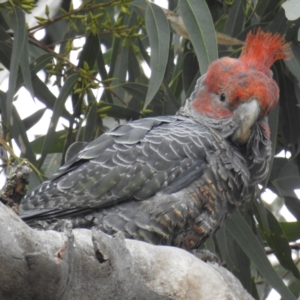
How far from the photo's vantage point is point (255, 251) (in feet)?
9.99

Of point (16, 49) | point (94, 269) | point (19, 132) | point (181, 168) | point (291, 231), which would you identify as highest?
point (16, 49)

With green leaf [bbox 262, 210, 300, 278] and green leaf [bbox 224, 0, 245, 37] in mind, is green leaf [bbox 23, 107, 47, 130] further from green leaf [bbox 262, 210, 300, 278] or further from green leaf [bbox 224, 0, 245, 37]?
green leaf [bbox 262, 210, 300, 278]

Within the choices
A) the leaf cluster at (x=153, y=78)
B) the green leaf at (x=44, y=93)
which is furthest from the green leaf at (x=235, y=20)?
the green leaf at (x=44, y=93)

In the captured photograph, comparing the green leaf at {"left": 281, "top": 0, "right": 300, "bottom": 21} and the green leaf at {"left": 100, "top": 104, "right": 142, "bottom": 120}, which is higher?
the green leaf at {"left": 281, "top": 0, "right": 300, "bottom": 21}

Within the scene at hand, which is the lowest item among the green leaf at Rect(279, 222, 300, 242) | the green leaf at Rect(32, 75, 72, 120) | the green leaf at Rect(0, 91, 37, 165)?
the green leaf at Rect(279, 222, 300, 242)

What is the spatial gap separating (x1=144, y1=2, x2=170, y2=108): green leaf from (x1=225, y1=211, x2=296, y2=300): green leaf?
0.78m

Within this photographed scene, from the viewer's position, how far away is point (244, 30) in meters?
3.24

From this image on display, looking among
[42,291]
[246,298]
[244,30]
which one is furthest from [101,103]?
[42,291]

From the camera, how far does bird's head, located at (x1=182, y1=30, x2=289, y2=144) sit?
2.85 meters

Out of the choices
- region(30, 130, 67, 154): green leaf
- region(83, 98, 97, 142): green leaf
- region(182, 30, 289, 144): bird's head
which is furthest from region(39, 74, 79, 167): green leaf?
region(182, 30, 289, 144): bird's head

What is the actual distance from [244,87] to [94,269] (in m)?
1.34

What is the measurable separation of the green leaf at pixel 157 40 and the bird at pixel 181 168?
218 millimetres

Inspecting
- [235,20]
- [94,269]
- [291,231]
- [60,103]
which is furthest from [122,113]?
[94,269]

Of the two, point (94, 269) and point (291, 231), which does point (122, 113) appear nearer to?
point (291, 231)
